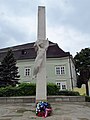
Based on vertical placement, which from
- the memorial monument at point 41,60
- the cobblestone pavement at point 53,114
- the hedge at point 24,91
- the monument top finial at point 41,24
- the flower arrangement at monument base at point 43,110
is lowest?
the cobblestone pavement at point 53,114

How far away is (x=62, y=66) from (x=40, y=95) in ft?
76.2

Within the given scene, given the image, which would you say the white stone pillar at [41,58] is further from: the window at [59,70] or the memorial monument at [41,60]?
the window at [59,70]

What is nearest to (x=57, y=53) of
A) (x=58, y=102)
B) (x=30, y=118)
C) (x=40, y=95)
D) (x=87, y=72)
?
(x=87, y=72)

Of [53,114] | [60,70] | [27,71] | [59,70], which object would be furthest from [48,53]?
[53,114]

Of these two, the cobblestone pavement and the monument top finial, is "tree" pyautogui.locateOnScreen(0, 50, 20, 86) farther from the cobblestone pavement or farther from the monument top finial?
the cobblestone pavement

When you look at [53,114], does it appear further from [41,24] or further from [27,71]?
[27,71]

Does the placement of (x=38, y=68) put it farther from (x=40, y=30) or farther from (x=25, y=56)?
(x=25, y=56)

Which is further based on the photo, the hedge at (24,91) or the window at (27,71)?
the window at (27,71)

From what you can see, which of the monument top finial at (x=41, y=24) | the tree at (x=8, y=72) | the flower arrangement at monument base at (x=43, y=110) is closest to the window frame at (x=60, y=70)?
the tree at (x=8, y=72)

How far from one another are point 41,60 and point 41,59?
55mm

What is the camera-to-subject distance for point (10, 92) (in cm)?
1349

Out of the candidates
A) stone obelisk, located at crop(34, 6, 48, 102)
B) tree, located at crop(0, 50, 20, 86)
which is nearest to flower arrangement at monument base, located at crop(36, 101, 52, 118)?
stone obelisk, located at crop(34, 6, 48, 102)

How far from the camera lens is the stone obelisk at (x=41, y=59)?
9.37 m

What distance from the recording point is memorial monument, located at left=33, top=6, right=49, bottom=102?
30.7ft
